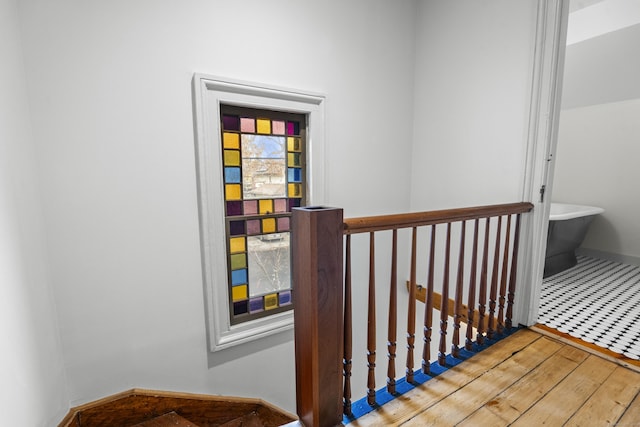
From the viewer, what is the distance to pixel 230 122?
1842mm

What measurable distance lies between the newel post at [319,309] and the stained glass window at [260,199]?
1.00 meters

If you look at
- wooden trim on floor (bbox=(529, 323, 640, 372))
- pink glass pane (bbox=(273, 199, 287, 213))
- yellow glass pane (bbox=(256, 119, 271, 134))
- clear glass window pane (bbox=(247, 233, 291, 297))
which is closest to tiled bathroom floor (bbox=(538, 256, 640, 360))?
wooden trim on floor (bbox=(529, 323, 640, 372))

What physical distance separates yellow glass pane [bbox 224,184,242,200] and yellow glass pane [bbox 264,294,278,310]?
2.47 feet

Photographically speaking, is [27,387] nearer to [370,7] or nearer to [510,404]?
[510,404]

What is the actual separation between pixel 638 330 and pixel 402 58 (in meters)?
2.50

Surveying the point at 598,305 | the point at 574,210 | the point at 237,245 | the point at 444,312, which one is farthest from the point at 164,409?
the point at 574,210

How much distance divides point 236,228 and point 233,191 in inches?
9.8

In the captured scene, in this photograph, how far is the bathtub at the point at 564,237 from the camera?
2.62 meters

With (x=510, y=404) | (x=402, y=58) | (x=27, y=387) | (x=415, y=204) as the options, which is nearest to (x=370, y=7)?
(x=402, y=58)

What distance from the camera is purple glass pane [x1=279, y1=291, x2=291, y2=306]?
216 centimetres

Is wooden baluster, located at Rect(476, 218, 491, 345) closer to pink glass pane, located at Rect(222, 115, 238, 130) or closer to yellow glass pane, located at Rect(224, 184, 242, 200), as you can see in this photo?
yellow glass pane, located at Rect(224, 184, 242, 200)

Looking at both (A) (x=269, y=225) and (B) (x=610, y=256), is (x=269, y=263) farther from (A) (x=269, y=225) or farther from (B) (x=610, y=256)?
(B) (x=610, y=256)

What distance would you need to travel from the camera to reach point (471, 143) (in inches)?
83.8

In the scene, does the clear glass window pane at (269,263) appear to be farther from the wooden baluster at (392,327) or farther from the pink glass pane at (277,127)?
the wooden baluster at (392,327)
